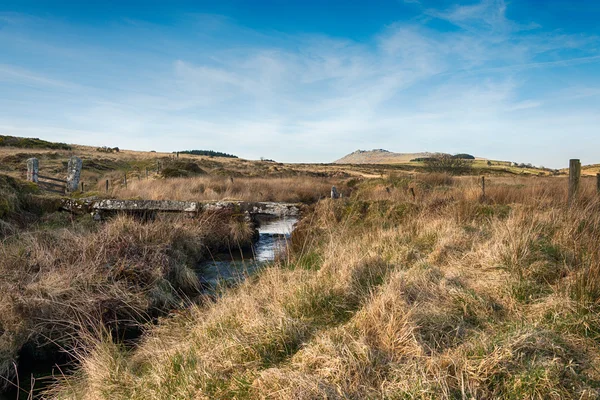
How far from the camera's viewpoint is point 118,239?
7.71 m

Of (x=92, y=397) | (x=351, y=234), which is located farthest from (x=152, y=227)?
(x=92, y=397)

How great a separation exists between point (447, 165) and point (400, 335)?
29230mm

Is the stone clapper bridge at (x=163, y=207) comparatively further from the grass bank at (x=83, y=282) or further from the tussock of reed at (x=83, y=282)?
the tussock of reed at (x=83, y=282)

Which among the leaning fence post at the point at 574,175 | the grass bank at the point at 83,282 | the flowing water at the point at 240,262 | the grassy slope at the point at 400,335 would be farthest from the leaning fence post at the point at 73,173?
the leaning fence post at the point at 574,175

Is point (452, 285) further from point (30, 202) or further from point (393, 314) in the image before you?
point (30, 202)

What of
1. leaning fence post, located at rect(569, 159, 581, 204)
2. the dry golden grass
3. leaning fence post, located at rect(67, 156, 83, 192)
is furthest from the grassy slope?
leaning fence post, located at rect(67, 156, 83, 192)

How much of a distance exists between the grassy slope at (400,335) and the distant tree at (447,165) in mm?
25298

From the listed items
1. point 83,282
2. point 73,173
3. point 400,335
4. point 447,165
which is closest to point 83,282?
point 83,282

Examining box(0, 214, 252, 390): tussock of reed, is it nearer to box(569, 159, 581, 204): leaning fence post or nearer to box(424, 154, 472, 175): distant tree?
box(569, 159, 581, 204): leaning fence post

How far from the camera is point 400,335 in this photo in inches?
126

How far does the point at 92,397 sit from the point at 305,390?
2198mm

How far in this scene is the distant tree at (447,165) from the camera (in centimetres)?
2978

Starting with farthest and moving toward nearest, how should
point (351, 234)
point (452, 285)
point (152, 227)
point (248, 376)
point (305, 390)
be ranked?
1. point (152, 227)
2. point (351, 234)
3. point (452, 285)
4. point (248, 376)
5. point (305, 390)

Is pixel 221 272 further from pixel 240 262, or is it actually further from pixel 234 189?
pixel 234 189
